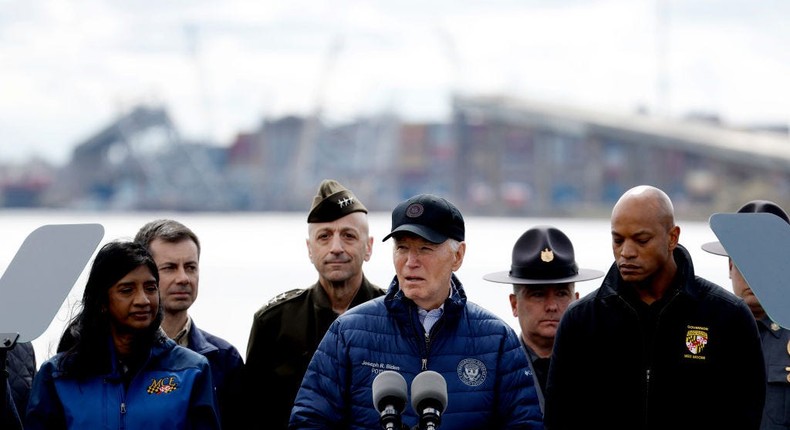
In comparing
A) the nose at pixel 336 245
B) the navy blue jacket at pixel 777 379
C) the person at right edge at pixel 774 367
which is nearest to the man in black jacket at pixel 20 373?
the nose at pixel 336 245

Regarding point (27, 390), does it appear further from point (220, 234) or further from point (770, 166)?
point (770, 166)

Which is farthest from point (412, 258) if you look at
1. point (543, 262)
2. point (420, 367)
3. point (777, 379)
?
point (777, 379)

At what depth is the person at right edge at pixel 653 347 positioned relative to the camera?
3809mm

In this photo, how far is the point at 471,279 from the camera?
68.8 feet

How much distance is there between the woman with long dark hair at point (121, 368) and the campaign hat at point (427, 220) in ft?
2.61

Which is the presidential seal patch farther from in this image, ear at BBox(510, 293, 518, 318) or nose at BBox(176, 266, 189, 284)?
ear at BBox(510, 293, 518, 318)

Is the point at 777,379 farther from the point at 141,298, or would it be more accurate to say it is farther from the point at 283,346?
the point at 141,298

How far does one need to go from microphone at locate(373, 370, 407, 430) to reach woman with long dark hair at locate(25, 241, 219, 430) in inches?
43.1

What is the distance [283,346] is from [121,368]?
Result: 1.18 m

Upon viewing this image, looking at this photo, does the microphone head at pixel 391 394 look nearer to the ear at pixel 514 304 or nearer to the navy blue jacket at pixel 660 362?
the navy blue jacket at pixel 660 362

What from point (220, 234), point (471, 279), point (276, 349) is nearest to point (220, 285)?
point (471, 279)

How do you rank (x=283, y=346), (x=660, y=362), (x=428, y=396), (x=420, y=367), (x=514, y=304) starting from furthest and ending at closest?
(x=514, y=304)
(x=283, y=346)
(x=660, y=362)
(x=420, y=367)
(x=428, y=396)

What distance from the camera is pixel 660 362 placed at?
151 inches

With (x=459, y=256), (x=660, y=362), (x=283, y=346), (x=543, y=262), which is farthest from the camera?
(x=543, y=262)
